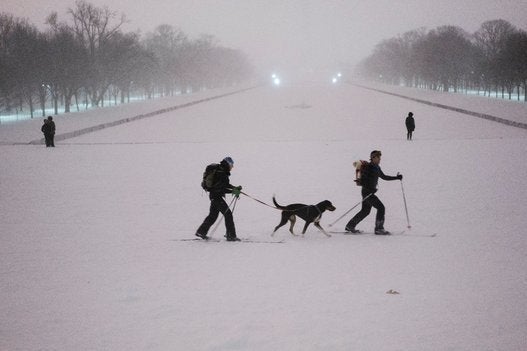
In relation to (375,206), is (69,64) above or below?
above

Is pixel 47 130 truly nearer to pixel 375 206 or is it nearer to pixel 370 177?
pixel 370 177

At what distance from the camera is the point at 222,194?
9.24 meters

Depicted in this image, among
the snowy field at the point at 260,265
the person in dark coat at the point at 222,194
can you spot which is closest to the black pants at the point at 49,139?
the snowy field at the point at 260,265

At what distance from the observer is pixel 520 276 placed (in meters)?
7.34

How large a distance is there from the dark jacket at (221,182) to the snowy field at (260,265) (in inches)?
40.3

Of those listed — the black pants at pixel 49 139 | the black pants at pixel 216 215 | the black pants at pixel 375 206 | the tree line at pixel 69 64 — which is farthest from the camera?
the tree line at pixel 69 64

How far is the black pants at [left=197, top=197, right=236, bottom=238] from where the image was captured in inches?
363

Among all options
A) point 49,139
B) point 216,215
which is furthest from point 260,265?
point 49,139

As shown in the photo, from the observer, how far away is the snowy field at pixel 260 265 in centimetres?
582

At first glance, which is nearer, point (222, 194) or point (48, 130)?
point (222, 194)

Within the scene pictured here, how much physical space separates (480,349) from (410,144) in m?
19.7

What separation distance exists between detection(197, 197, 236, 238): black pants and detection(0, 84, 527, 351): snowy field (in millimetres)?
324

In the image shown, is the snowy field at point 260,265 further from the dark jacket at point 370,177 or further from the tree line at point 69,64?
the tree line at point 69,64

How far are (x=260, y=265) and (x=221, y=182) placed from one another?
184cm
